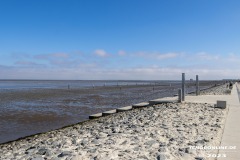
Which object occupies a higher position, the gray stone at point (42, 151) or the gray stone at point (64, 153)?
the gray stone at point (64, 153)

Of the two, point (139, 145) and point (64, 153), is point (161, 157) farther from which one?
point (64, 153)

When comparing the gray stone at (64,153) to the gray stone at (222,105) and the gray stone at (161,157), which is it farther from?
the gray stone at (222,105)

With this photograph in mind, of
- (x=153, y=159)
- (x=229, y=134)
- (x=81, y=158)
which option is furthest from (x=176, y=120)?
(x=81, y=158)

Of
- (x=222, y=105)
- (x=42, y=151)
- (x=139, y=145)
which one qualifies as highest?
(x=222, y=105)

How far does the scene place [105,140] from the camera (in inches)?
269

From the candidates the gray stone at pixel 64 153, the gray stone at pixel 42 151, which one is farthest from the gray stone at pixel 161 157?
the gray stone at pixel 42 151

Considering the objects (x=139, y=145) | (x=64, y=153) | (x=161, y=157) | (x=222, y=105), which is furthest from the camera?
(x=222, y=105)

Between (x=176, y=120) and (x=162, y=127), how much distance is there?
5.25 ft

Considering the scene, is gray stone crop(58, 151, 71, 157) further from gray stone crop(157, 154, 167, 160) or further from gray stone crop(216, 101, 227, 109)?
gray stone crop(216, 101, 227, 109)

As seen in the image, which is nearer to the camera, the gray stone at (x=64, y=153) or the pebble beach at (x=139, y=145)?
the pebble beach at (x=139, y=145)

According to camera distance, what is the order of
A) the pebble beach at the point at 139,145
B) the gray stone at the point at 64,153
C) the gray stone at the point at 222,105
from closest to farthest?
the pebble beach at the point at 139,145
the gray stone at the point at 64,153
the gray stone at the point at 222,105

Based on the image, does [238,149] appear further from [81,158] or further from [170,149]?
[81,158]

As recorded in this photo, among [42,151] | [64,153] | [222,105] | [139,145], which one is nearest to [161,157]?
[139,145]

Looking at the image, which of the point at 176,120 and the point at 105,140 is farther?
the point at 176,120
